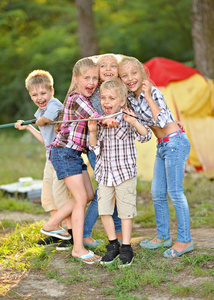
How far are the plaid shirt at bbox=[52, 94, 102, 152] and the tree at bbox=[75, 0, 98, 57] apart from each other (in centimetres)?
592

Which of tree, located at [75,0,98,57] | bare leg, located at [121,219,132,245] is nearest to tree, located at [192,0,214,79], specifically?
tree, located at [75,0,98,57]

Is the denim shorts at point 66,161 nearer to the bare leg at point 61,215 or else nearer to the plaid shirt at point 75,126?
the plaid shirt at point 75,126

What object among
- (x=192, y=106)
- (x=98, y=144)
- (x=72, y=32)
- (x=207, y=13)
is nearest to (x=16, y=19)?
(x=72, y=32)

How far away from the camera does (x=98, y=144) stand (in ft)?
10.3

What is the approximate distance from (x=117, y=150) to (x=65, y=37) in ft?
30.0

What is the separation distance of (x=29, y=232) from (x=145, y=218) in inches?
51.1

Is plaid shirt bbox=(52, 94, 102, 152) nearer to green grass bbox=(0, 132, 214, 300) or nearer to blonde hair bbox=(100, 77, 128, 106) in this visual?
blonde hair bbox=(100, 77, 128, 106)

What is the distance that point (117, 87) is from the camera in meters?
3.04

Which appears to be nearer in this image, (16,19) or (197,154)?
(197,154)

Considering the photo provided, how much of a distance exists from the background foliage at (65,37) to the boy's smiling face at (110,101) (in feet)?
26.1

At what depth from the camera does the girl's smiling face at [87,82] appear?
319cm

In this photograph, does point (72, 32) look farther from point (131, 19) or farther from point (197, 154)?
point (197, 154)

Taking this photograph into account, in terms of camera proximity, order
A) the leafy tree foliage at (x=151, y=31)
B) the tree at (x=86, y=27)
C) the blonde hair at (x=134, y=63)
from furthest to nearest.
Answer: the leafy tree foliage at (x=151, y=31) < the tree at (x=86, y=27) < the blonde hair at (x=134, y=63)

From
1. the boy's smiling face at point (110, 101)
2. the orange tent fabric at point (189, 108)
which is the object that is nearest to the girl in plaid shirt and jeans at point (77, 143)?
the boy's smiling face at point (110, 101)
